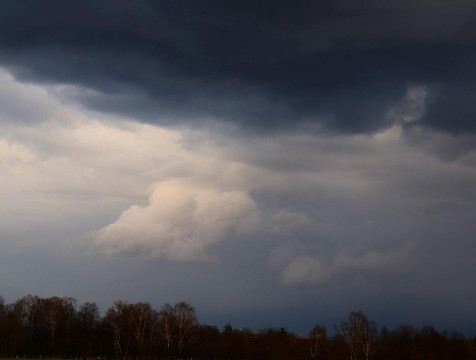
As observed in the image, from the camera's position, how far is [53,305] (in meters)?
A: 184

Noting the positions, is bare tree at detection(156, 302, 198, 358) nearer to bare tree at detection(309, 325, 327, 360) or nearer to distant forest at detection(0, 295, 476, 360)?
distant forest at detection(0, 295, 476, 360)

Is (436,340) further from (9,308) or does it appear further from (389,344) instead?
(9,308)

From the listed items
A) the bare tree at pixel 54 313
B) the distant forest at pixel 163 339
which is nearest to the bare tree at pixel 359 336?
the distant forest at pixel 163 339

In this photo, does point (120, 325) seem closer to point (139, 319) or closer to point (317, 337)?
point (139, 319)

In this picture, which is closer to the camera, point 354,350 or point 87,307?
point 354,350

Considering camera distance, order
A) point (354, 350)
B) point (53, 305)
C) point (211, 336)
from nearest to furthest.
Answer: point (354, 350) → point (53, 305) → point (211, 336)

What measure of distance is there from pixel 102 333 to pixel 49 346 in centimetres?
1576

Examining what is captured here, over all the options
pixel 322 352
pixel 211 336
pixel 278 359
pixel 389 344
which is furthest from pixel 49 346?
pixel 389 344

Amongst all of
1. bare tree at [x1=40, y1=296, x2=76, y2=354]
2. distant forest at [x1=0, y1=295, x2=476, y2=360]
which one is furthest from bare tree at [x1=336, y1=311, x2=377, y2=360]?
bare tree at [x1=40, y1=296, x2=76, y2=354]

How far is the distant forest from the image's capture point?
15938 cm

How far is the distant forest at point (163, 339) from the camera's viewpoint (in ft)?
523

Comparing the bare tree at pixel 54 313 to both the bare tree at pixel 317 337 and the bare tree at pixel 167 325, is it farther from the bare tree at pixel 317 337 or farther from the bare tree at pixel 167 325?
the bare tree at pixel 317 337

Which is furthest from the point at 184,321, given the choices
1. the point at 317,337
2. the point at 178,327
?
the point at 317,337

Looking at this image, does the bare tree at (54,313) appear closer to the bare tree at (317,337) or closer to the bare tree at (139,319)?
the bare tree at (139,319)
